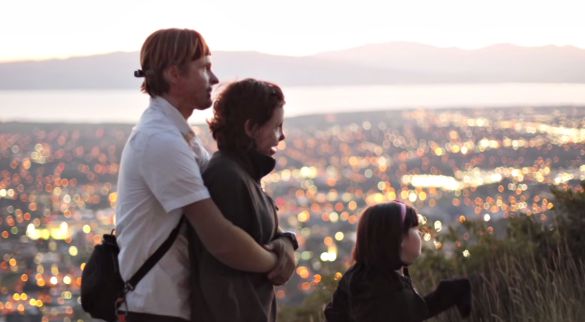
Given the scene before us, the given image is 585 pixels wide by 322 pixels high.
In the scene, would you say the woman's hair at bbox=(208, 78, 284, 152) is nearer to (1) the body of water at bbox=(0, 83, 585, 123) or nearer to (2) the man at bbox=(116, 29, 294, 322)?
(2) the man at bbox=(116, 29, 294, 322)

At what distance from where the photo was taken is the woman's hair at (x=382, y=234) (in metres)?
3.64

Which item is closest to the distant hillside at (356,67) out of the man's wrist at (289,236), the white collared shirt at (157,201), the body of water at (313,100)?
the body of water at (313,100)

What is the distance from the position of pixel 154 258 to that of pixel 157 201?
0.57ft

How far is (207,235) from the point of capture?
2.93 meters

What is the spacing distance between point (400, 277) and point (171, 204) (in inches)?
43.7

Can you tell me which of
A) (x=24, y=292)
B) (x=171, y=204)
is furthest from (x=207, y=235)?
(x=24, y=292)

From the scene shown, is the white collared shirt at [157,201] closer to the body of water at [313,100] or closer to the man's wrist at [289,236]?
the man's wrist at [289,236]

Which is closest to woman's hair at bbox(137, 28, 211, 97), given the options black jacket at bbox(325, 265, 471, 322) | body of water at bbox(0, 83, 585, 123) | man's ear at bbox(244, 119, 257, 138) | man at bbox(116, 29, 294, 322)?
man at bbox(116, 29, 294, 322)

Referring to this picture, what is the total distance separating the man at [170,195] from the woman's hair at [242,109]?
0.07m

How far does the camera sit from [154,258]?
3.02m

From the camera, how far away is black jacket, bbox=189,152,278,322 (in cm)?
302

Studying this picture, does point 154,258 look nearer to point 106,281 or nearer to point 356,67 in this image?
point 106,281

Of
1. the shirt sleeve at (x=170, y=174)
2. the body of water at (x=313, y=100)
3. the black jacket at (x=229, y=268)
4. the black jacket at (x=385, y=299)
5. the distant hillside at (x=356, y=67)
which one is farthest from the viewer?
the body of water at (x=313, y=100)

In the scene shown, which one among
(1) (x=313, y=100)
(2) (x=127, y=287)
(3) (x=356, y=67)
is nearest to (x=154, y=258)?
(2) (x=127, y=287)
